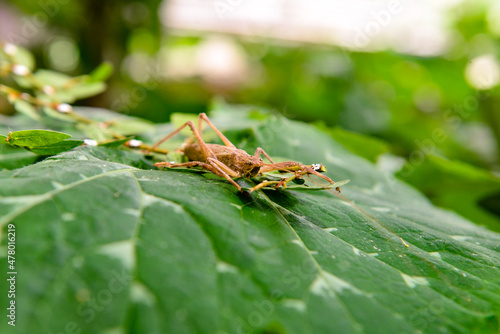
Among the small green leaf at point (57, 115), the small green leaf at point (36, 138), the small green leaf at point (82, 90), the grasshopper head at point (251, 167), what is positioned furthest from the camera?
the small green leaf at point (82, 90)

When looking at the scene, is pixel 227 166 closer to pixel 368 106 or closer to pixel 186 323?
pixel 186 323

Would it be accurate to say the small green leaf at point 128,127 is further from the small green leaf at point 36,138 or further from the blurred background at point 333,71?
the blurred background at point 333,71

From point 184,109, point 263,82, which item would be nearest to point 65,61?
point 184,109

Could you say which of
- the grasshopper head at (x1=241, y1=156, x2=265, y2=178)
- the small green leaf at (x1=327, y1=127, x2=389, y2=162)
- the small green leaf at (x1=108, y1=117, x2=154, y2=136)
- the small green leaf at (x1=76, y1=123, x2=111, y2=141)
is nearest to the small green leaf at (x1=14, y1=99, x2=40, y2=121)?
the small green leaf at (x1=76, y1=123, x2=111, y2=141)

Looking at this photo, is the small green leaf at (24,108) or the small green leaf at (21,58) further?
the small green leaf at (21,58)

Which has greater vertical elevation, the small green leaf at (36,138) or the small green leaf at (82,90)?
the small green leaf at (82,90)

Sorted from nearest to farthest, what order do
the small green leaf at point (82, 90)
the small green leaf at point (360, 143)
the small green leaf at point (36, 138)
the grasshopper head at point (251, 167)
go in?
the small green leaf at point (36, 138)
the grasshopper head at point (251, 167)
the small green leaf at point (82, 90)
the small green leaf at point (360, 143)

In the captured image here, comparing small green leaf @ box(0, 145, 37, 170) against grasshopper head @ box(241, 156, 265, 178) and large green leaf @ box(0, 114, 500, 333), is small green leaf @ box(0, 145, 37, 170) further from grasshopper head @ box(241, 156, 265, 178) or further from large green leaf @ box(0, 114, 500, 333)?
grasshopper head @ box(241, 156, 265, 178)

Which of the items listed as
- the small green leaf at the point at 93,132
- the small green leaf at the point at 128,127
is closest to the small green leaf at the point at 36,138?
the small green leaf at the point at 93,132
